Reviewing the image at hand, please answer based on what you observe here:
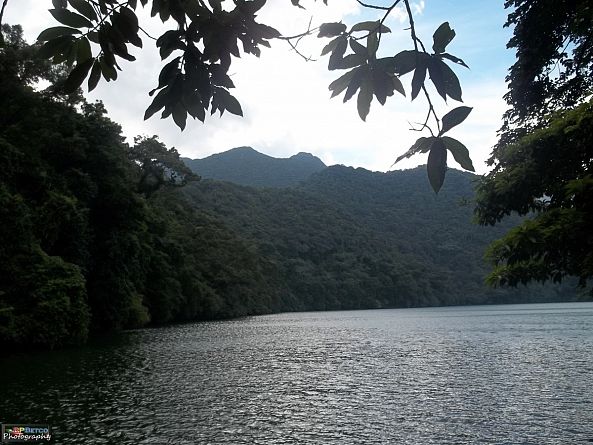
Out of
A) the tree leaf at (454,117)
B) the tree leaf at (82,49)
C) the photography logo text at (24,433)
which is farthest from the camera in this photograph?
the photography logo text at (24,433)

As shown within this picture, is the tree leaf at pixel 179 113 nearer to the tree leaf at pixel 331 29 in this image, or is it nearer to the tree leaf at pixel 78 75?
the tree leaf at pixel 78 75

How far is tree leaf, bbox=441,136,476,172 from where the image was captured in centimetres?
191

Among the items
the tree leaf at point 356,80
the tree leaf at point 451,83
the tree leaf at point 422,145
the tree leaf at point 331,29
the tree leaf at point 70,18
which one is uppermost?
the tree leaf at point 70,18

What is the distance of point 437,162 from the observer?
1940 mm

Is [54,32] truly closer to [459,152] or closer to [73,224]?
[459,152]

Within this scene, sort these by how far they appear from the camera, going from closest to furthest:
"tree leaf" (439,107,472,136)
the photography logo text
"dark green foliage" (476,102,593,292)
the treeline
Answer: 1. "tree leaf" (439,107,472,136)
2. "dark green foliage" (476,102,593,292)
3. the photography logo text
4. the treeline

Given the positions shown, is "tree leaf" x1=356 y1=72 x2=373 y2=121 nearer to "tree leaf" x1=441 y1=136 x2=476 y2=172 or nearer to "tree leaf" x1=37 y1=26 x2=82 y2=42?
"tree leaf" x1=441 y1=136 x2=476 y2=172

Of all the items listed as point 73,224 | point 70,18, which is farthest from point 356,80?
point 73,224


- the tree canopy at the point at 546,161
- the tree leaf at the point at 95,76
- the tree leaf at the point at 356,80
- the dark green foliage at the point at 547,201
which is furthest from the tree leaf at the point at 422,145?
the dark green foliage at the point at 547,201

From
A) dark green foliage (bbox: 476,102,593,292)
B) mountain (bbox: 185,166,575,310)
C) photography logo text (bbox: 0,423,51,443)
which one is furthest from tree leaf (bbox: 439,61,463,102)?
mountain (bbox: 185,166,575,310)

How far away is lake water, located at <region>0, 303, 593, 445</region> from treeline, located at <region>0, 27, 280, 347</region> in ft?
12.7

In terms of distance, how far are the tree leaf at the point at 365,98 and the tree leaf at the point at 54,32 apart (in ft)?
4.75

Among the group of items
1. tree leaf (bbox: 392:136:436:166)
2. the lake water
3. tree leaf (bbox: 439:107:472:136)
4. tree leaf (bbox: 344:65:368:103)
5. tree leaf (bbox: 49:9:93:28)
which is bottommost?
the lake water

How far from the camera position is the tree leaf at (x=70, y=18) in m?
2.21
